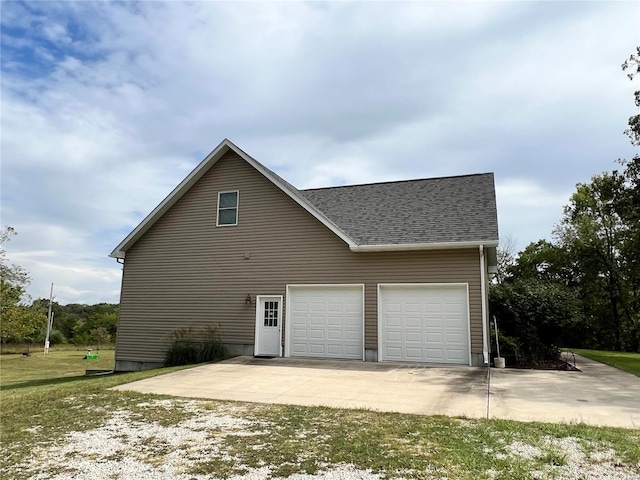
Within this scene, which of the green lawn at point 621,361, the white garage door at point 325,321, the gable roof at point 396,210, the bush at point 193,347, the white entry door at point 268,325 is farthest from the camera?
the white entry door at point 268,325

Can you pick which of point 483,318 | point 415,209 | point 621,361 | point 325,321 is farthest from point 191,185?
point 621,361

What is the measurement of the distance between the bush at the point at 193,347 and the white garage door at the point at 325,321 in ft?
7.38

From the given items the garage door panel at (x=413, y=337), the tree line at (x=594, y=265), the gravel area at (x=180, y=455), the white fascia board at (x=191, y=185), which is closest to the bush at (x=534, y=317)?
the garage door panel at (x=413, y=337)

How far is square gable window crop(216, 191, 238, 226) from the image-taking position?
565 inches

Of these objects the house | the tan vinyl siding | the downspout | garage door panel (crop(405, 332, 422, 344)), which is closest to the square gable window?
the house

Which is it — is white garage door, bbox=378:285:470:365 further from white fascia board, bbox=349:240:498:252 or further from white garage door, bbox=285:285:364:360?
white fascia board, bbox=349:240:498:252

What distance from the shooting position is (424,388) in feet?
26.8

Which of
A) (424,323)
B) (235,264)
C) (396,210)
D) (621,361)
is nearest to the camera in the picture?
(424,323)

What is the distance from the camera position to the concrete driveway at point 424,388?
20.9 feet

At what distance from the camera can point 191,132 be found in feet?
47.4

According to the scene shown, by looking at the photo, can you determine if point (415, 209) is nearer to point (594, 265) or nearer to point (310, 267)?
point (310, 267)

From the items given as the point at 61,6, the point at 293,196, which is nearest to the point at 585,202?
the point at 293,196

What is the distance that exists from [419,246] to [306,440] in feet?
25.3

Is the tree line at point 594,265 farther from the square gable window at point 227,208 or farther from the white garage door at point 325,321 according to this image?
the square gable window at point 227,208
